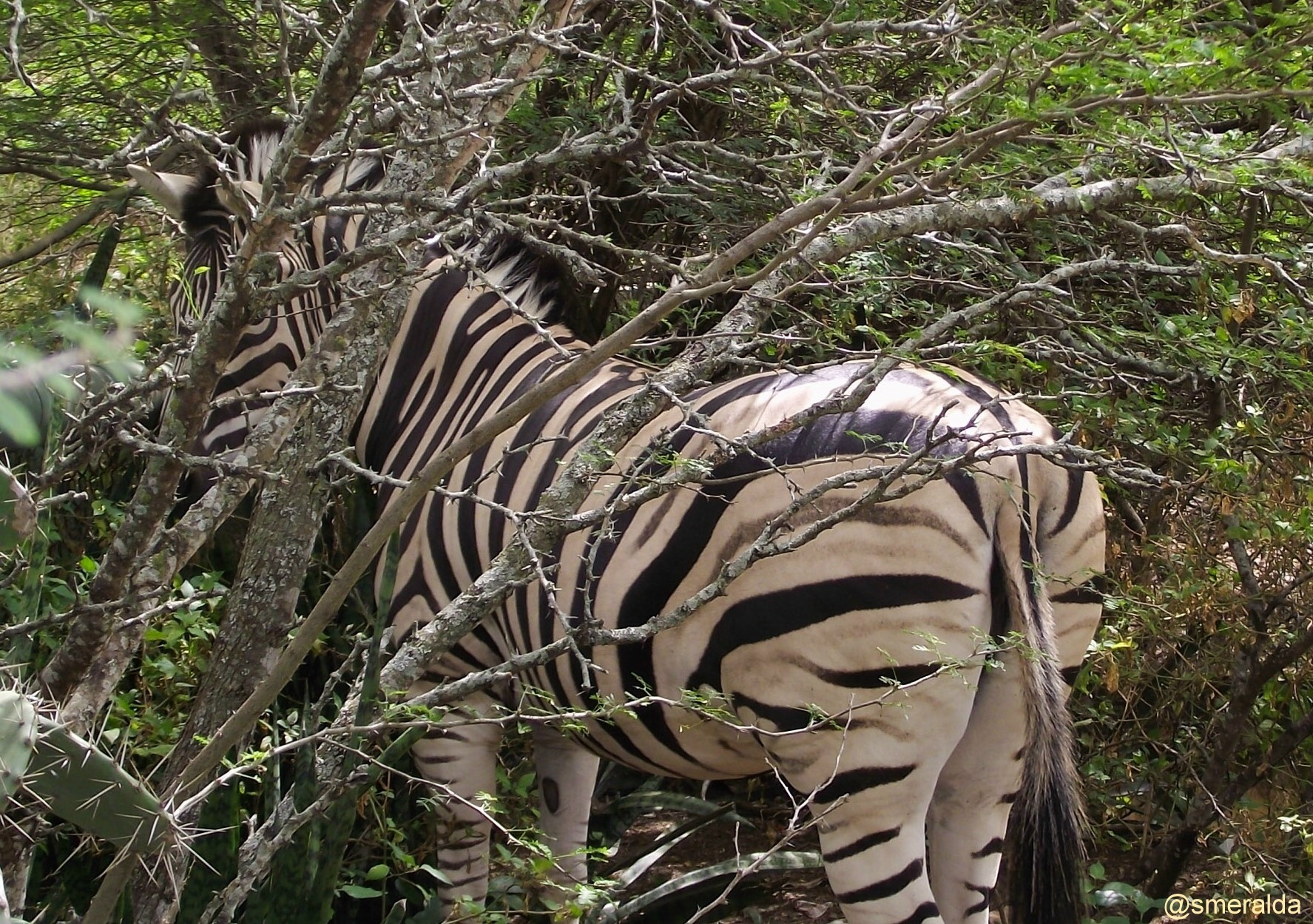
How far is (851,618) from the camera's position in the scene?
2.58 metres

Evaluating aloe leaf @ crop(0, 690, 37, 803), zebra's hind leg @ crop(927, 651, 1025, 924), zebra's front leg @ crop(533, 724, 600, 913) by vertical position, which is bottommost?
zebra's front leg @ crop(533, 724, 600, 913)

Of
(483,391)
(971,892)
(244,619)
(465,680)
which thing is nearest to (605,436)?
(465,680)

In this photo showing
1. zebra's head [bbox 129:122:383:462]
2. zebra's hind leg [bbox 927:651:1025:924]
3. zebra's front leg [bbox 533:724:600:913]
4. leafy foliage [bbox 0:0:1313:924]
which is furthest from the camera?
zebra's front leg [bbox 533:724:600:913]

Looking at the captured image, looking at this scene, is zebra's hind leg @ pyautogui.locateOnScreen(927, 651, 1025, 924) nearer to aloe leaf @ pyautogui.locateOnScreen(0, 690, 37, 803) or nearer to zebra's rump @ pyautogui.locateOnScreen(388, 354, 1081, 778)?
zebra's rump @ pyautogui.locateOnScreen(388, 354, 1081, 778)

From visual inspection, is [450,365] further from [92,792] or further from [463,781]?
[92,792]

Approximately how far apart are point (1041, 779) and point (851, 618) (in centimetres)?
62

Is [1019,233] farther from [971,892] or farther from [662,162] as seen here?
[971,892]

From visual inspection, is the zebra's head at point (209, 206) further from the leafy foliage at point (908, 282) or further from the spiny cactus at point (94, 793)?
the spiny cactus at point (94, 793)

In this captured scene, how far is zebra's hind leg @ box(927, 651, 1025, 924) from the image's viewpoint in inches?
111

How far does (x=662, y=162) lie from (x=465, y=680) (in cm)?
219

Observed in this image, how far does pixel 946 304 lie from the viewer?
13.8 ft

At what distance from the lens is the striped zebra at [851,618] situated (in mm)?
2557

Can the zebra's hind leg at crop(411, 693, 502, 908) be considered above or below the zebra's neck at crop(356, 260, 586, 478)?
below

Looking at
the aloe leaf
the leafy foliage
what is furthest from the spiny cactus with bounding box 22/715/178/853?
the leafy foliage
